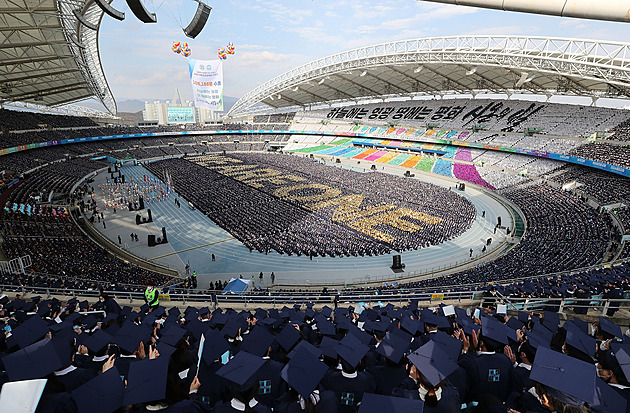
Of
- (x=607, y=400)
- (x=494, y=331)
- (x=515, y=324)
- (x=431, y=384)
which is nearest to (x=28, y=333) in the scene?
(x=431, y=384)

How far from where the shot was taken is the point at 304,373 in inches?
150

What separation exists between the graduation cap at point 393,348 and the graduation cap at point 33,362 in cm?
427

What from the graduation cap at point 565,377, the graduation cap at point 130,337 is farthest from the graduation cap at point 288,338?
the graduation cap at point 565,377

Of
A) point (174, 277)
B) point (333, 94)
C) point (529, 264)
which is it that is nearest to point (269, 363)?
point (174, 277)

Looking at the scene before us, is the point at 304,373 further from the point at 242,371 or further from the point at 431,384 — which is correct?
the point at 431,384

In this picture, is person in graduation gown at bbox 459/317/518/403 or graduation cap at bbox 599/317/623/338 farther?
graduation cap at bbox 599/317/623/338

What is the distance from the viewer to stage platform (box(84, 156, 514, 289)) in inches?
787

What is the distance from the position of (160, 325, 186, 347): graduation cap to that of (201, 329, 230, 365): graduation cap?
63 cm

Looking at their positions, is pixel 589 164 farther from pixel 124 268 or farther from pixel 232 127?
pixel 232 127

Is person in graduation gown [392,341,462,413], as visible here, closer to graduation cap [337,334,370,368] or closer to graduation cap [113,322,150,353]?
graduation cap [337,334,370,368]

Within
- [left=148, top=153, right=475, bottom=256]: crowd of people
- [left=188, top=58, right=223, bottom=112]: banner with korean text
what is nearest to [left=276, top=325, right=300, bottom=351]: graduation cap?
[left=148, top=153, right=475, bottom=256]: crowd of people

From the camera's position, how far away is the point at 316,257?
73.0 ft

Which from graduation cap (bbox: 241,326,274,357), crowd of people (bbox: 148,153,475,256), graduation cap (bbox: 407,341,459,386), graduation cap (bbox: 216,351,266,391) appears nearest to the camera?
graduation cap (bbox: 407,341,459,386)

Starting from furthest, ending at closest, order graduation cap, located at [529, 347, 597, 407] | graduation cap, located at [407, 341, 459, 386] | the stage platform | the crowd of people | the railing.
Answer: the crowd of people < the stage platform < the railing < graduation cap, located at [407, 341, 459, 386] < graduation cap, located at [529, 347, 597, 407]
